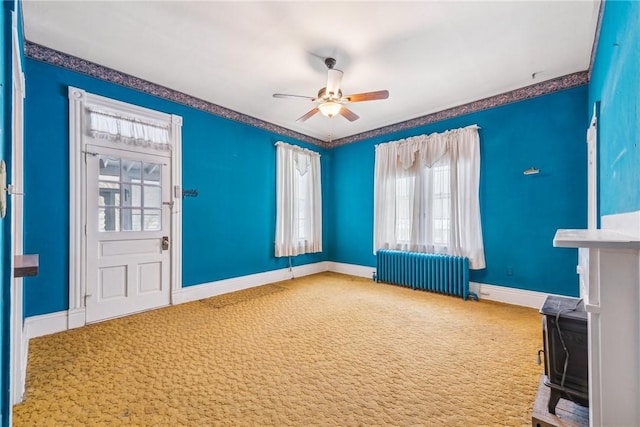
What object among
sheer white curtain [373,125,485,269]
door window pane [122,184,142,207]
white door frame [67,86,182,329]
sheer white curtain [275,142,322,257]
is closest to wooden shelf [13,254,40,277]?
white door frame [67,86,182,329]

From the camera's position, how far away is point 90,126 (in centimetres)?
304

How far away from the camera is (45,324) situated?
276 cm

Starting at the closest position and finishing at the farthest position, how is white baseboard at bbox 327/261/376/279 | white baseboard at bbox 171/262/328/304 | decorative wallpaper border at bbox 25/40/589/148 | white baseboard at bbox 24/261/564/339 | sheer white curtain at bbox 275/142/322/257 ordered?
1. white baseboard at bbox 24/261/564/339
2. decorative wallpaper border at bbox 25/40/589/148
3. white baseboard at bbox 171/262/328/304
4. sheer white curtain at bbox 275/142/322/257
5. white baseboard at bbox 327/261/376/279

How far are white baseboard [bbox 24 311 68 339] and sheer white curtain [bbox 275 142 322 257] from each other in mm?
2810

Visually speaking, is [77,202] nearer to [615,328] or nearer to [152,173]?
[152,173]

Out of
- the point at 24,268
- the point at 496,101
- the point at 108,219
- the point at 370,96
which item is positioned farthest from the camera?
the point at 496,101

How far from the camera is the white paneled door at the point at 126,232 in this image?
307 centimetres

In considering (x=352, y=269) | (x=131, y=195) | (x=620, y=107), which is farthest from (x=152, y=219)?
(x=620, y=107)

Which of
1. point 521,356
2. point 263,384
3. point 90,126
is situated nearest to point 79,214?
point 90,126

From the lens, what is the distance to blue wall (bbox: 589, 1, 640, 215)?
1.26 meters

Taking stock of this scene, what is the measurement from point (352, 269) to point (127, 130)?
4.24 m

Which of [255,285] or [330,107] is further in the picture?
[255,285]

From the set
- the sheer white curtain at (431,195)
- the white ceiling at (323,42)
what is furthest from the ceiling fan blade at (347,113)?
the sheer white curtain at (431,195)

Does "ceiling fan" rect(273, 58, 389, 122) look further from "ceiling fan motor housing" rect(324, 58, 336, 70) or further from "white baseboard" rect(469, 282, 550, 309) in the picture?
"white baseboard" rect(469, 282, 550, 309)
